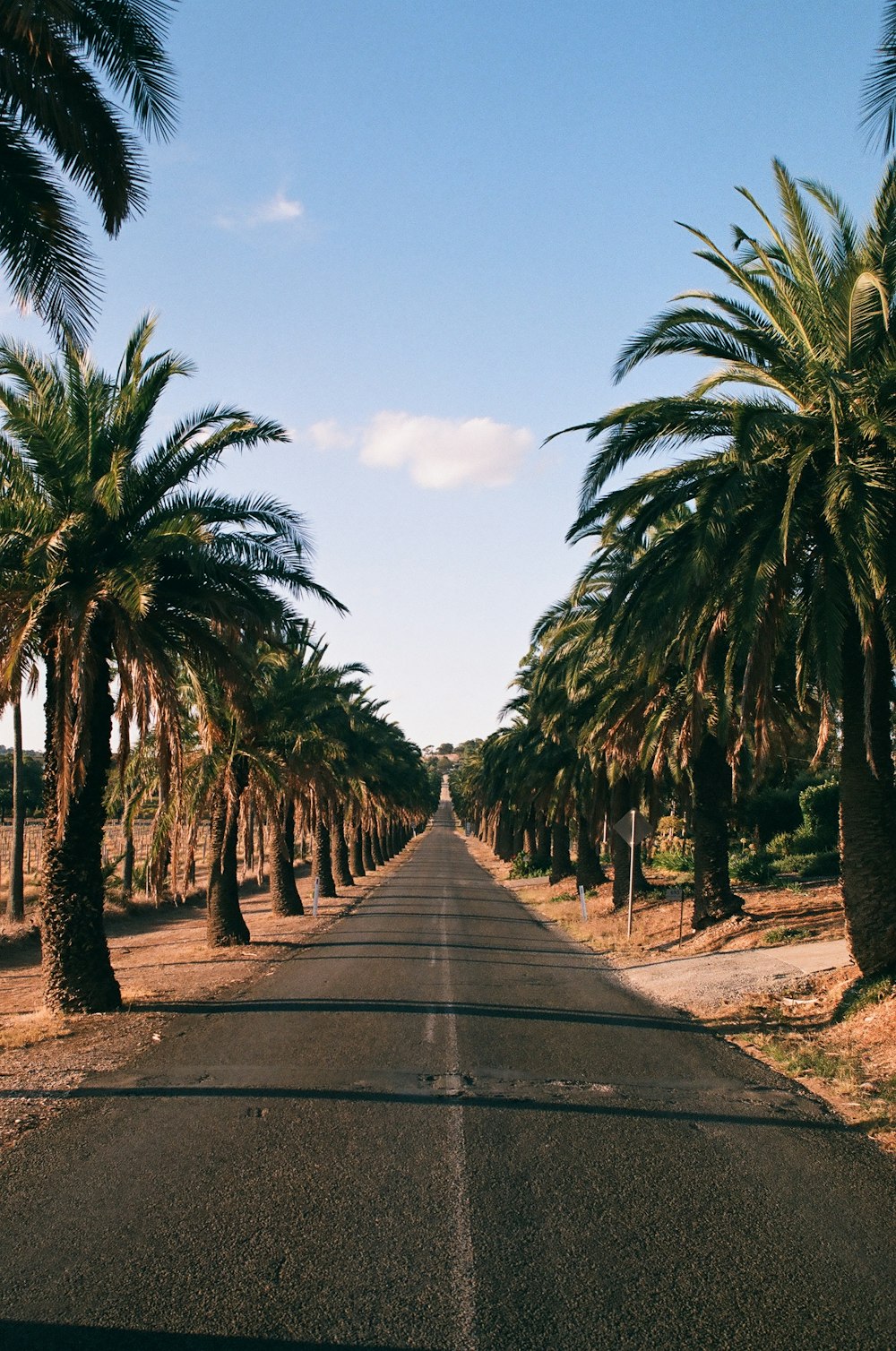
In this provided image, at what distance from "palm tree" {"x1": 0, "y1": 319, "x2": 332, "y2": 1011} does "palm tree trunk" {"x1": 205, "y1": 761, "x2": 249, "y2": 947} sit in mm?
7828

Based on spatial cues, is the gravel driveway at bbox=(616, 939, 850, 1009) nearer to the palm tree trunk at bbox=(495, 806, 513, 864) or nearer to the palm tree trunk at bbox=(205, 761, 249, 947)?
the palm tree trunk at bbox=(205, 761, 249, 947)

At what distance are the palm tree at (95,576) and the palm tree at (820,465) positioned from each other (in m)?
5.33

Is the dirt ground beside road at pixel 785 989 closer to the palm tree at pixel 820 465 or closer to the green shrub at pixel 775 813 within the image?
the palm tree at pixel 820 465

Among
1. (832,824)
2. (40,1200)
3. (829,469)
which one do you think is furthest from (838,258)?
(832,824)

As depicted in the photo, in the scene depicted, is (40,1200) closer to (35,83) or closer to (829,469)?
(35,83)

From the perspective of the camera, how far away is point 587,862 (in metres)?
35.6

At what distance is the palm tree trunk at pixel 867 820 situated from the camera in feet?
39.5

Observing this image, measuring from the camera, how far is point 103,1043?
1129cm

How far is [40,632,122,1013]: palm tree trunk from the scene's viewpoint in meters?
13.3

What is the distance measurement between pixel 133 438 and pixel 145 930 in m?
22.8

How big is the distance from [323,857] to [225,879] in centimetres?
1575

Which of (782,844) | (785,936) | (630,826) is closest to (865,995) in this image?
(785,936)

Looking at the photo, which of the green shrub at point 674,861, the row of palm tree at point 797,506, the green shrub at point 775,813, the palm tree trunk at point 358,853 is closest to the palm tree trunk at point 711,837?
the row of palm tree at point 797,506

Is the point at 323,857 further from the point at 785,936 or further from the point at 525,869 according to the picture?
the point at 785,936
